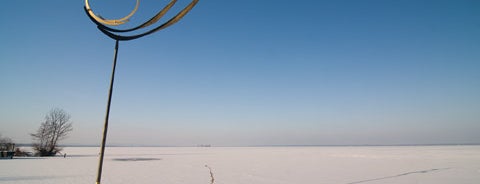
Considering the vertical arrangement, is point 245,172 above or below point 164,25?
below

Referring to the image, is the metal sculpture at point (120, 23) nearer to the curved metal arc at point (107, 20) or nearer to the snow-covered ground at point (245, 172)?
the curved metal arc at point (107, 20)

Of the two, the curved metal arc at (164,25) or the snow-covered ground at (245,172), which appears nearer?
the curved metal arc at (164,25)

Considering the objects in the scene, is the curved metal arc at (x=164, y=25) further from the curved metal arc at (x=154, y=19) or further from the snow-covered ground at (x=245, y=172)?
the snow-covered ground at (x=245, y=172)

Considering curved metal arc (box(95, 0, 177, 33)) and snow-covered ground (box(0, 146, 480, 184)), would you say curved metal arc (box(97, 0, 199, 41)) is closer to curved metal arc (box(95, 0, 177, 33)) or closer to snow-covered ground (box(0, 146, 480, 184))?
curved metal arc (box(95, 0, 177, 33))

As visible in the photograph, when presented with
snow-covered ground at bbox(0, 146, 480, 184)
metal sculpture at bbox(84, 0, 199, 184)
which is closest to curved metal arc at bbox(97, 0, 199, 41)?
metal sculpture at bbox(84, 0, 199, 184)

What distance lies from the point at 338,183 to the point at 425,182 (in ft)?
12.7

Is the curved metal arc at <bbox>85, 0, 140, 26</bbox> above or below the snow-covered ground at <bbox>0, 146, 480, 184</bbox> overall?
above

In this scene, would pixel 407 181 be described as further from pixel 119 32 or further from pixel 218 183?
pixel 119 32

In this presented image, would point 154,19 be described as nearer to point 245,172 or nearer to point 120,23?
point 120,23

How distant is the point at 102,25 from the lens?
2.26 metres

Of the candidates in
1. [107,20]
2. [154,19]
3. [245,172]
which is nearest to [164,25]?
[154,19]

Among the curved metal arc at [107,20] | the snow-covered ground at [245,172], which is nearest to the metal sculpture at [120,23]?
the curved metal arc at [107,20]

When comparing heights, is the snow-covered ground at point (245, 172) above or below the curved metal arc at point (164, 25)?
below

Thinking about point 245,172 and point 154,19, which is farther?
point 245,172
